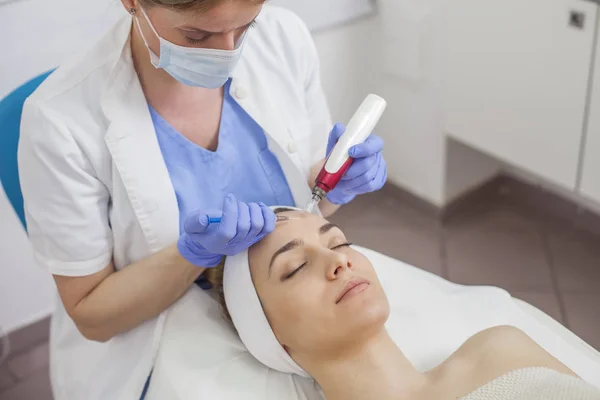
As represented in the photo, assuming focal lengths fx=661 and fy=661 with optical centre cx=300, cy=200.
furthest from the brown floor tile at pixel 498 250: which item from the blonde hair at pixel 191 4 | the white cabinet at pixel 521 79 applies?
the blonde hair at pixel 191 4

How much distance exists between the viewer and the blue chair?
1.14m

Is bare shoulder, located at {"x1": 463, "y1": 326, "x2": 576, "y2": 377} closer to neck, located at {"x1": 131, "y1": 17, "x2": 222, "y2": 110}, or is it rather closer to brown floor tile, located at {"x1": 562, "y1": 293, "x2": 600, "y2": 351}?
neck, located at {"x1": 131, "y1": 17, "x2": 222, "y2": 110}

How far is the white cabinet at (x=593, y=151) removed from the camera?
68.4 inches

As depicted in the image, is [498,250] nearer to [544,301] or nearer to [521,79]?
[544,301]

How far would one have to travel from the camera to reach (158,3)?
0.92 metres

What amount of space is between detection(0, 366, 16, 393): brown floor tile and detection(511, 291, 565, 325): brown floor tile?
1.55 meters

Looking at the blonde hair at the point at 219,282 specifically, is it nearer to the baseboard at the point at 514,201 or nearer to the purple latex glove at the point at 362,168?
the purple latex glove at the point at 362,168

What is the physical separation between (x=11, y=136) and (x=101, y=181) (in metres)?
0.19

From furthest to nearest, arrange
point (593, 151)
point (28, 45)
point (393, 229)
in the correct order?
point (393, 229), point (593, 151), point (28, 45)

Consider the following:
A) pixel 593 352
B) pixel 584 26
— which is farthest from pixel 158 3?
pixel 584 26

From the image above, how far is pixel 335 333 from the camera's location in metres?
1.03

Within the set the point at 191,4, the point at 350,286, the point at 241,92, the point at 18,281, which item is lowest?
the point at 18,281

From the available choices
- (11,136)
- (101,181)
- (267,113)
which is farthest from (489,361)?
(11,136)

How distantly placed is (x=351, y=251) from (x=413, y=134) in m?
1.31
